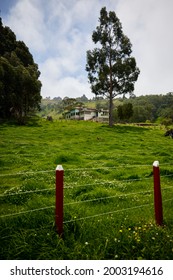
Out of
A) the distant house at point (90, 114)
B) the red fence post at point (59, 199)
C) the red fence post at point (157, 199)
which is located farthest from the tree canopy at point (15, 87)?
the distant house at point (90, 114)

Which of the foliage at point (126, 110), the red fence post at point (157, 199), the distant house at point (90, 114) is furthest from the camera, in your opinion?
the distant house at point (90, 114)

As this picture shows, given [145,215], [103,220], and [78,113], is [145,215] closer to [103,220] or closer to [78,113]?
[103,220]

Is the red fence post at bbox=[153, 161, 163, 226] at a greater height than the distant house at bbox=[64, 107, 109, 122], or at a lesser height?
lesser

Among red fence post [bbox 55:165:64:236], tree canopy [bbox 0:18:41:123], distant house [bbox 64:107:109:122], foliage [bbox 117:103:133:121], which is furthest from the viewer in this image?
distant house [bbox 64:107:109:122]

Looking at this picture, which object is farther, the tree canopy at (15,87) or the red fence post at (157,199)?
→ the tree canopy at (15,87)

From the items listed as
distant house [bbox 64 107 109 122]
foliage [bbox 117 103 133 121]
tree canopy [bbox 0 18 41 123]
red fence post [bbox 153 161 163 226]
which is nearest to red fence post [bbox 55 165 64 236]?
red fence post [bbox 153 161 163 226]

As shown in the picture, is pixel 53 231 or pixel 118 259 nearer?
pixel 118 259

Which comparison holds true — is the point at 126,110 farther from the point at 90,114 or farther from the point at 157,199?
the point at 157,199

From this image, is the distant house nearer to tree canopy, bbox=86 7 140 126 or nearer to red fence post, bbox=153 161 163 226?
tree canopy, bbox=86 7 140 126

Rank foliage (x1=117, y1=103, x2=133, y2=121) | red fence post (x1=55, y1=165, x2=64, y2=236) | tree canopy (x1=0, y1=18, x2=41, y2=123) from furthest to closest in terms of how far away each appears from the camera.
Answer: foliage (x1=117, y1=103, x2=133, y2=121)
tree canopy (x1=0, y1=18, x2=41, y2=123)
red fence post (x1=55, y1=165, x2=64, y2=236)

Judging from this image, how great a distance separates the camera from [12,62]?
163 feet

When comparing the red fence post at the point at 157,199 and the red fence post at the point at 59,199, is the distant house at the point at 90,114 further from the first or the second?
the red fence post at the point at 59,199
